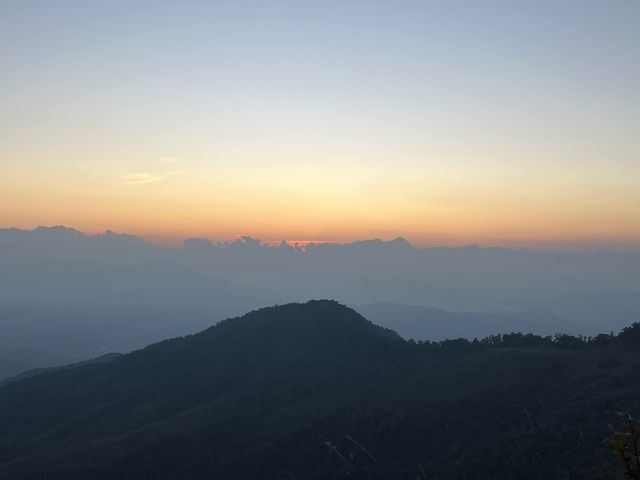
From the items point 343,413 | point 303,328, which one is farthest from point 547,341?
point 303,328

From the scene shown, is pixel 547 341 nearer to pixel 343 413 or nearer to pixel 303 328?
pixel 343 413

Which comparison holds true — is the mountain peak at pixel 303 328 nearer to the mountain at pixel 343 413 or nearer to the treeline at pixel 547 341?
the mountain at pixel 343 413

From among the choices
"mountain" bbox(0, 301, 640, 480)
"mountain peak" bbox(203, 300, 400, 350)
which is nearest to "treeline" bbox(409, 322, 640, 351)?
"mountain" bbox(0, 301, 640, 480)

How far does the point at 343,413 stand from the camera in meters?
63.4

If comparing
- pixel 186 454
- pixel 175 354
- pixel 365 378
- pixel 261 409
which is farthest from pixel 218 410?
pixel 175 354

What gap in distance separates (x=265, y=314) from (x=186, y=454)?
212 feet

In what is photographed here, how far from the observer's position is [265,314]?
125125mm

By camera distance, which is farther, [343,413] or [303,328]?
[303,328]

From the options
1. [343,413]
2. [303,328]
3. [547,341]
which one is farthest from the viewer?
[303,328]

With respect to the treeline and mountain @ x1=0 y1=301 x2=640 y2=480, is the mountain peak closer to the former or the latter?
mountain @ x1=0 y1=301 x2=640 y2=480

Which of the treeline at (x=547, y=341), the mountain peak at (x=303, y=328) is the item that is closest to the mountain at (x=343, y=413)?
the treeline at (x=547, y=341)

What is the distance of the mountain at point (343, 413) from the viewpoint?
44.0m

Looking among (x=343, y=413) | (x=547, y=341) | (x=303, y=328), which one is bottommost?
(x=343, y=413)

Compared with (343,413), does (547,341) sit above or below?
above
